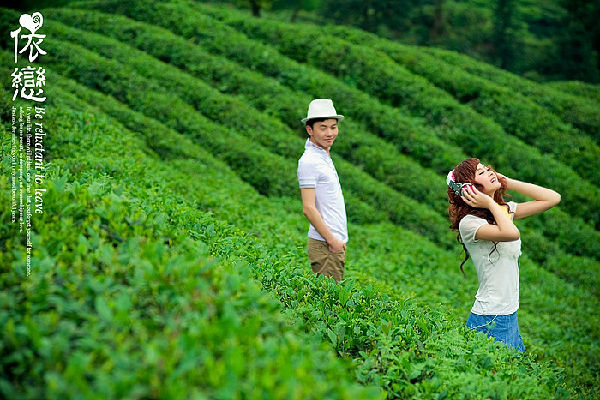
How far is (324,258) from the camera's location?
16.1 ft

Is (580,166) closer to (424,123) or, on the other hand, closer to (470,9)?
(424,123)

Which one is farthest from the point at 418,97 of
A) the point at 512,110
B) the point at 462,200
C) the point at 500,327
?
the point at 500,327

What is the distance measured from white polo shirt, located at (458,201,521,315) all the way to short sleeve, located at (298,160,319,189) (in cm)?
140

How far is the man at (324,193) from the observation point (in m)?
4.71

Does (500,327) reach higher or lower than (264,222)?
higher

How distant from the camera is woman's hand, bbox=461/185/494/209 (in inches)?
164

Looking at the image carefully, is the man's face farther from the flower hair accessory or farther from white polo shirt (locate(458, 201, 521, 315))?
white polo shirt (locate(458, 201, 521, 315))

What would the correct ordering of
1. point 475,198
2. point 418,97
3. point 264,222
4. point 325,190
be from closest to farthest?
point 475,198
point 325,190
point 264,222
point 418,97

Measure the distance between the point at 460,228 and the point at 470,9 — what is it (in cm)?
3465

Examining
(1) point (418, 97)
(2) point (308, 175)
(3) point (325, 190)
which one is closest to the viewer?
(2) point (308, 175)

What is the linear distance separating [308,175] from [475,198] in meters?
1.51

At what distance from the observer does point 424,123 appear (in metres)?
14.6

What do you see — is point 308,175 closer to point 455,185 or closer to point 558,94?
point 455,185

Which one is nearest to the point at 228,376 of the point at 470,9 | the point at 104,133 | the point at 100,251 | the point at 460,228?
the point at 100,251
